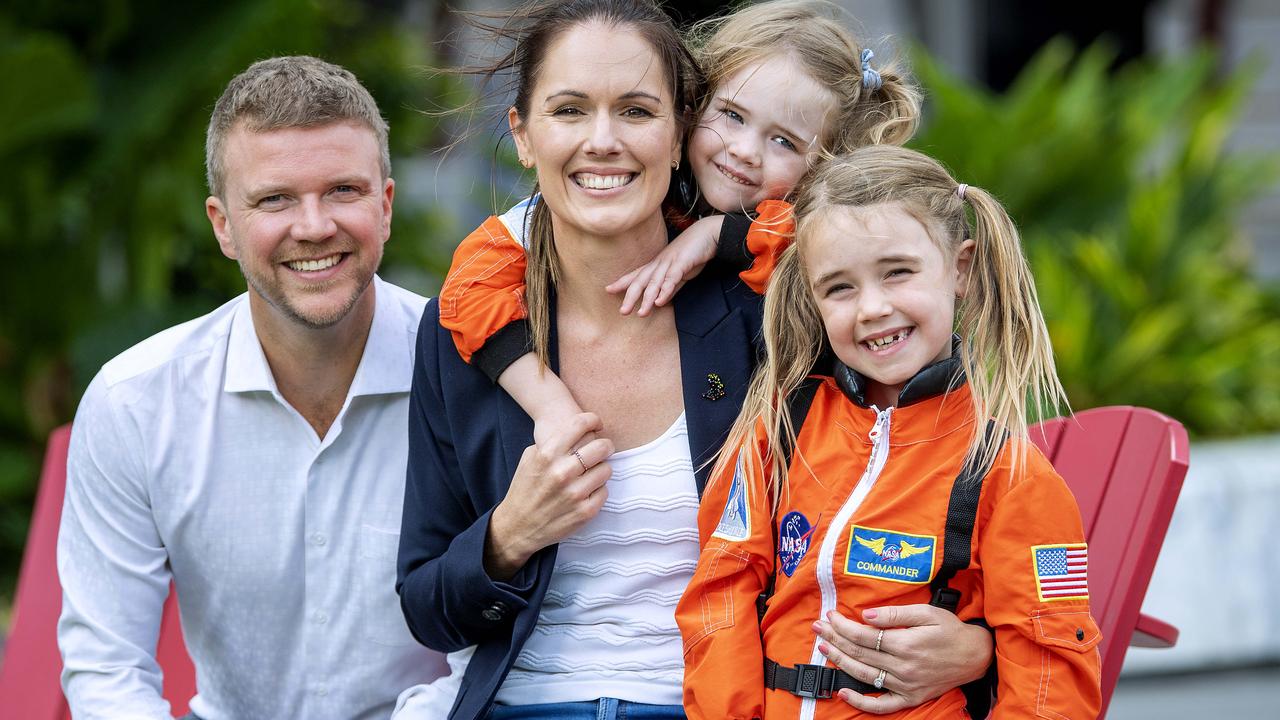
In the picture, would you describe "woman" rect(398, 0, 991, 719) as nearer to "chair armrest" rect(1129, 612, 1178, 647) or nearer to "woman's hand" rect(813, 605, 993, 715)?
"woman's hand" rect(813, 605, 993, 715)

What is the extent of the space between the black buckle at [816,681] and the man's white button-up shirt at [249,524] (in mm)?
954

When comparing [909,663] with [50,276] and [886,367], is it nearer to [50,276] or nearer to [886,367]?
[886,367]

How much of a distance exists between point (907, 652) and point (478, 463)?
2.86 ft

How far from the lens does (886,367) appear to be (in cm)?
224

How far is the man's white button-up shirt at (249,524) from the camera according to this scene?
2.84 metres

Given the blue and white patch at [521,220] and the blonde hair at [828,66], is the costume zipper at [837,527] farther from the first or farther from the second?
the blue and white patch at [521,220]

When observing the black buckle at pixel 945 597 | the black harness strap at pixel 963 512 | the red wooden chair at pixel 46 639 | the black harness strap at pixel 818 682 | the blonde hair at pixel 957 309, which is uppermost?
the blonde hair at pixel 957 309

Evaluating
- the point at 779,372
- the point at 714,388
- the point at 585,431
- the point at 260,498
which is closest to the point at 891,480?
the point at 779,372

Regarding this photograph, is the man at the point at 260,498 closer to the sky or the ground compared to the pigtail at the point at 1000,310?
closer to the ground

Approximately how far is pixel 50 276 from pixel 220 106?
14.3 ft

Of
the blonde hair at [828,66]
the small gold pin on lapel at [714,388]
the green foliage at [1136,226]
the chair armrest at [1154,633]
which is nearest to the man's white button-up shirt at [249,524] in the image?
the small gold pin on lapel at [714,388]

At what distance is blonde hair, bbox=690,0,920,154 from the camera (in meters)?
2.64

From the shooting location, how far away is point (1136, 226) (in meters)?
6.61

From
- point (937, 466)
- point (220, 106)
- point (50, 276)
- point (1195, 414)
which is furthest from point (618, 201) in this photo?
point (50, 276)
